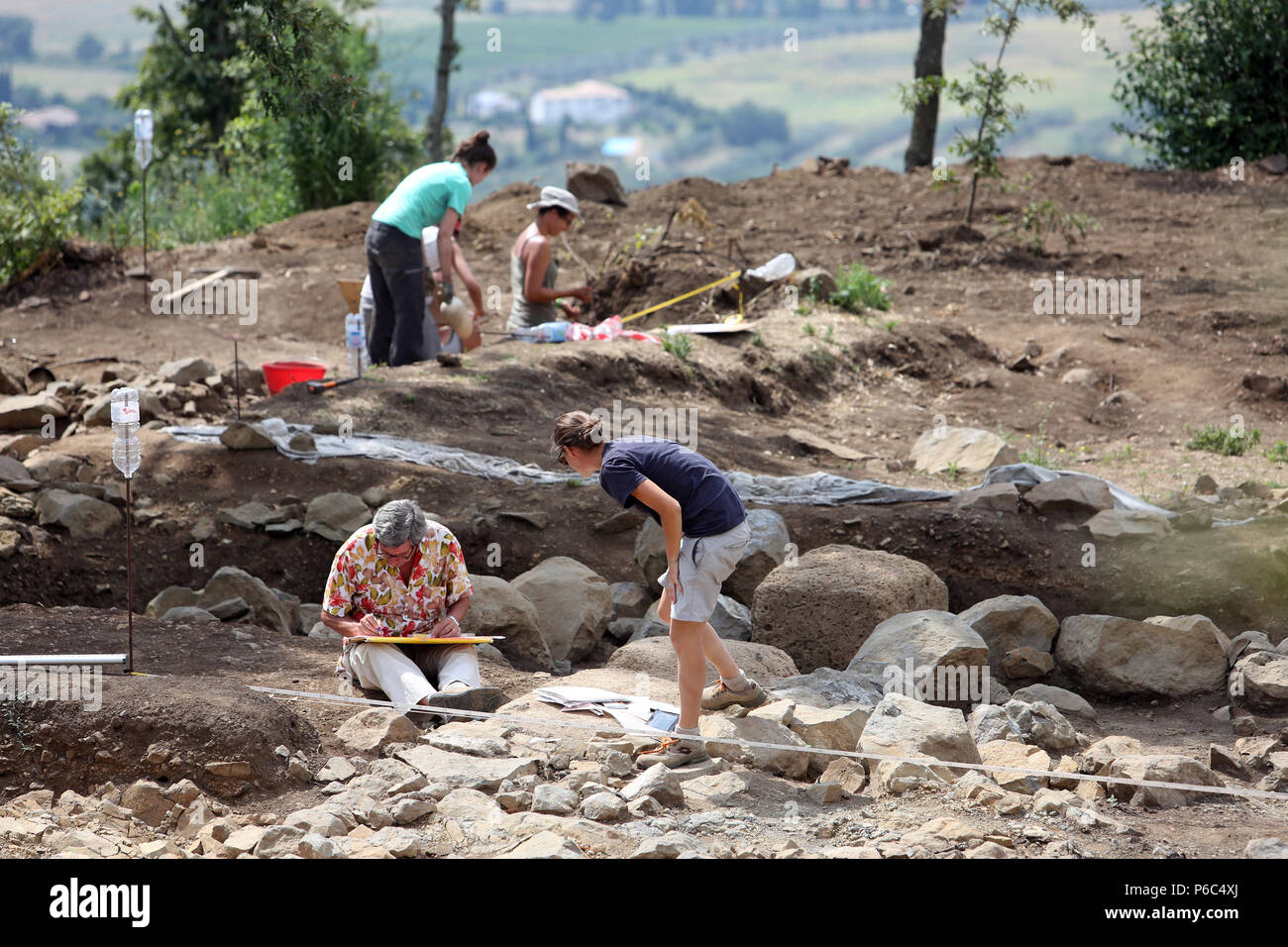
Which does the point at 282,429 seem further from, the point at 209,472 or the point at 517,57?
the point at 517,57

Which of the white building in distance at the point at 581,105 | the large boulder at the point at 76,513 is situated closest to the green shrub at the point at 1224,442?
the large boulder at the point at 76,513

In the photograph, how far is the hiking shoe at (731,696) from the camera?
15.0 ft

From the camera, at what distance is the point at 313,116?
7.82m

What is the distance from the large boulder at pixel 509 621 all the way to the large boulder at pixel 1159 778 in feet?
8.70

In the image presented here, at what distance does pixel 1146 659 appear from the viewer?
5707 mm

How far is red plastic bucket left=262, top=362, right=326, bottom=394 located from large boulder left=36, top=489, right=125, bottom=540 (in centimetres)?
233

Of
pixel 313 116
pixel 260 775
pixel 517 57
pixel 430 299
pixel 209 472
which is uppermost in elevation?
pixel 517 57

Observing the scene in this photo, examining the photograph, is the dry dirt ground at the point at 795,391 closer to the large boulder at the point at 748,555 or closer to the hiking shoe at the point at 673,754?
the large boulder at the point at 748,555

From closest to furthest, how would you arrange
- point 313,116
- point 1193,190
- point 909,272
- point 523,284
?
point 313,116
point 523,284
point 909,272
point 1193,190

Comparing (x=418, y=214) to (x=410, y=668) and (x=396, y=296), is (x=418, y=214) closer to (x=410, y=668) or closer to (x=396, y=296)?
(x=396, y=296)

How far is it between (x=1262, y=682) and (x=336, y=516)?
15.2 feet

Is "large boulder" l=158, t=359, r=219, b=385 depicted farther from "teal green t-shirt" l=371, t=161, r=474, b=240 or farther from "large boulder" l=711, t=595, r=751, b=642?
"large boulder" l=711, t=595, r=751, b=642

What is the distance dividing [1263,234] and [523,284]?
8893mm

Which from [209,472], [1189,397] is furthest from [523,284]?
[1189,397]
